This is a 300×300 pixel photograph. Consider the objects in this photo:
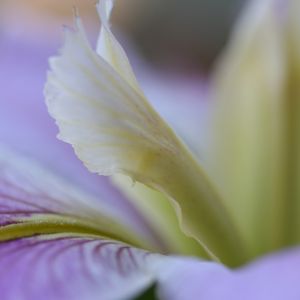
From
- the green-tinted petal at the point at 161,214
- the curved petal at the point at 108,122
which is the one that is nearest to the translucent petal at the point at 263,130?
the green-tinted petal at the point at 161,214

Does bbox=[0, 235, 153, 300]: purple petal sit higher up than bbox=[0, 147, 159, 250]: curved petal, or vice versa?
bbox=[0, 147, 159, 250]: curved petal

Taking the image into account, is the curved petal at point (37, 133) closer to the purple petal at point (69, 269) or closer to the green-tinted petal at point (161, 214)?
the green-tinted petal at point (161, 214)

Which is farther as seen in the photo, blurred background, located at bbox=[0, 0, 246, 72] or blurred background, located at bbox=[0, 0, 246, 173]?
blurred background, located at bbox=[0, 0, 246, 72]

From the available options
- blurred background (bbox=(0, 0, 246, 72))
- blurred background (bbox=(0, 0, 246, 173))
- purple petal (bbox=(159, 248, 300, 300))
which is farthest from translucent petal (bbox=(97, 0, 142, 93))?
blurred background (bbox=(0, 0, 246, 72))

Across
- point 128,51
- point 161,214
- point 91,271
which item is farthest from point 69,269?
point 128,51

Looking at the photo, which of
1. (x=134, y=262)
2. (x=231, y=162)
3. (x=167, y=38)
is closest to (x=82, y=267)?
→ (x=134, y=262)

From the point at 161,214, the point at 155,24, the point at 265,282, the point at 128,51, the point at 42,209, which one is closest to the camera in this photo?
the point at 265,282

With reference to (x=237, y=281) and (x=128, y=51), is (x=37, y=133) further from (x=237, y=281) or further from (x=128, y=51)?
(x=237, y=281)

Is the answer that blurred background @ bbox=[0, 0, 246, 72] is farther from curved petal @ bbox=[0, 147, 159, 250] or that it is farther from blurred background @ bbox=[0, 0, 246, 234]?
curved petal @ bbox=[0, 147, 159, 250]
